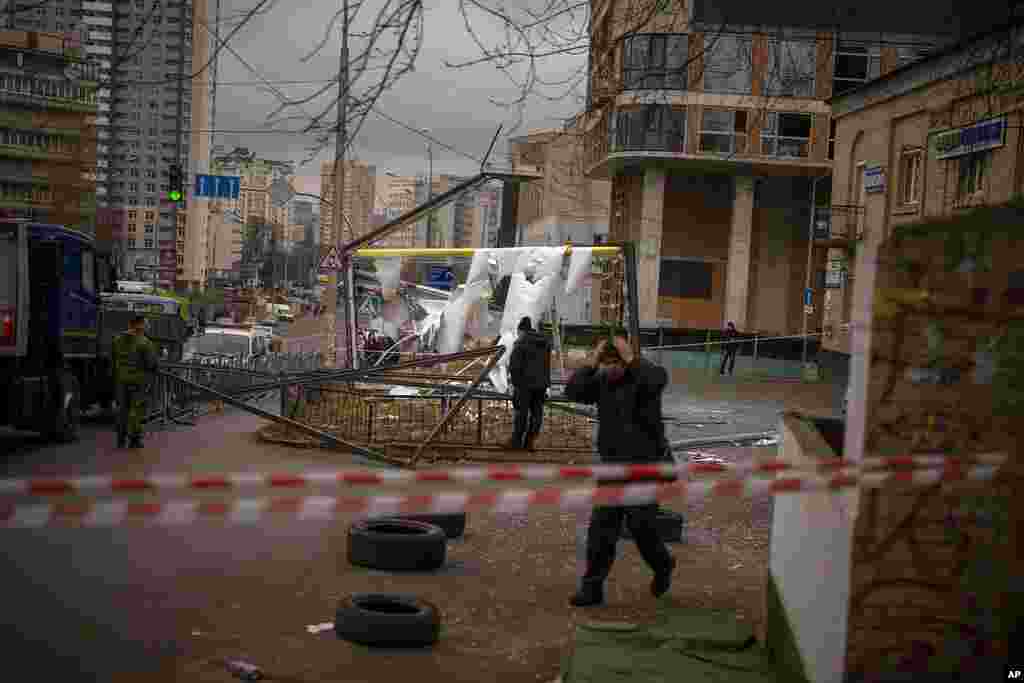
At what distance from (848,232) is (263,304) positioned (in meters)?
54.1

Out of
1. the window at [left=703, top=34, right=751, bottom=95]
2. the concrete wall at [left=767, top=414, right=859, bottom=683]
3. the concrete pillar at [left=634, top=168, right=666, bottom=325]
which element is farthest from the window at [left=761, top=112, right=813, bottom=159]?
the concrete wall at [left=767, top=414, right=859, bottom=683]

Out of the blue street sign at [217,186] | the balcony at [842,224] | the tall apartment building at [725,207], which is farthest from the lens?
the tall apartment building at [725,207]

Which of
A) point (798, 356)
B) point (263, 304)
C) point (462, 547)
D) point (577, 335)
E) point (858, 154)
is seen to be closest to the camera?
point (462, 547)

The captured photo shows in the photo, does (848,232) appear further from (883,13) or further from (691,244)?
(883,13)

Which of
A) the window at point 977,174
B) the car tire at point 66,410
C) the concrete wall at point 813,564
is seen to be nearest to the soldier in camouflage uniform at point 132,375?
the car tire at point 66,410

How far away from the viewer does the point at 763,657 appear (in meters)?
6.16

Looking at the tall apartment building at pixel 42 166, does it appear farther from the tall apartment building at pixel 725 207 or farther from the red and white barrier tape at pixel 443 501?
the red and white barrier tape at pixel 443 501

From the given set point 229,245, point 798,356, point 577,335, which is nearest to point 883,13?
point 577,335

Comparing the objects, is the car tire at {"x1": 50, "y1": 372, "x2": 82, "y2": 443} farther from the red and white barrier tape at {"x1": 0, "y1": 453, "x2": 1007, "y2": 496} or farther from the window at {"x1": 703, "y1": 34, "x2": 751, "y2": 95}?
the red and white barrier tape at {"x1": 0, "y1": 453, "x2": 1007, "y2": 496}

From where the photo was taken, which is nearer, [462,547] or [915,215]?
[462,547]

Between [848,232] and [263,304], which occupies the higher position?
[848,232]

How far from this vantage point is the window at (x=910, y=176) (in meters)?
30.8

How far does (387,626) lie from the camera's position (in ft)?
21.7

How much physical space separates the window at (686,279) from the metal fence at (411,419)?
110ft
